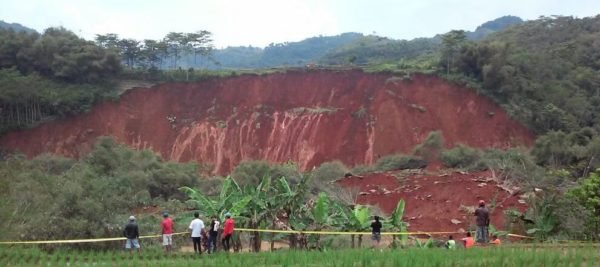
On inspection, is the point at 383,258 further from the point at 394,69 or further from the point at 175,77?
the point at 175,77

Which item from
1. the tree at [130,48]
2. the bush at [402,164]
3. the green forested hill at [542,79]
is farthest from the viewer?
the tree at [130,48]

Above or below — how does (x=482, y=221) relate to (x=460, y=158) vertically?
above

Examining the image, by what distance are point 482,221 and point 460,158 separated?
2161 cm

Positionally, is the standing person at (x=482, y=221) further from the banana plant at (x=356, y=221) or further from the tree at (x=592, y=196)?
the tree at (x=592, y=196)

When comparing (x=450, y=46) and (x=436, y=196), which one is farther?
(x=450, y=46)

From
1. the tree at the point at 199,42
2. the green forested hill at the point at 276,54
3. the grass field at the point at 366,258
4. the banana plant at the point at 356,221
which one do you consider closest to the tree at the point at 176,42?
the tree at the point at 199,42

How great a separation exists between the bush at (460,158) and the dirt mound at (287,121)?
7.22 m

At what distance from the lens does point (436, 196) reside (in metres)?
28.4

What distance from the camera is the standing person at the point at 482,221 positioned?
1579cm

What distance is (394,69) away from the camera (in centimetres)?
5075

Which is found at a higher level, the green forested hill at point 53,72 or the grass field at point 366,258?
the green forested hill at point 53,72

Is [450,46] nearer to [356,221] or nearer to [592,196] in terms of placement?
[592,196]

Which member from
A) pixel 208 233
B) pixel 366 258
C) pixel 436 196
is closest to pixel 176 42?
pixel 436 196

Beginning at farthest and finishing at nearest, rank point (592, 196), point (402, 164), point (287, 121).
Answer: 1. point (287, 121)
2. point (402, 164)
3. point (592, 196)
